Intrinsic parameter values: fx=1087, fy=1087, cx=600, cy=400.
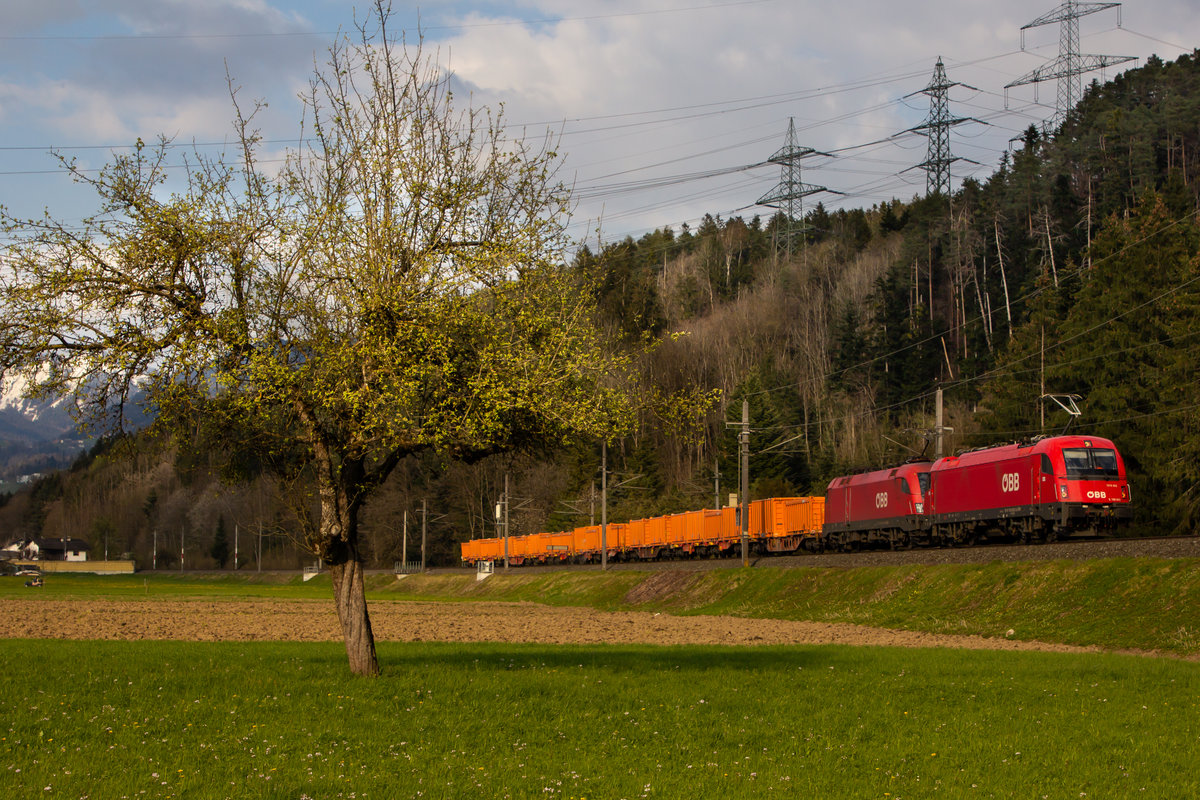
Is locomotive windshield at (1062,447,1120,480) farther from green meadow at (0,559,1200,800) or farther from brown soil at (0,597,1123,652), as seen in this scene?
green meadow at (0,559,1200,800)

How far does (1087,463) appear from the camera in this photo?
1411 inches

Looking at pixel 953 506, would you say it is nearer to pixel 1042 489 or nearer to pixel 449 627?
pixel 1042 489

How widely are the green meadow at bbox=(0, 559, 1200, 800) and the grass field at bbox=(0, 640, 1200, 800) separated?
5 centimetres

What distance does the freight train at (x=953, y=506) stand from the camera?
1410 inches

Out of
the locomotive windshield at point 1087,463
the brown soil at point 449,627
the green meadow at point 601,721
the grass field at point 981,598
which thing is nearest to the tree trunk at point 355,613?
the green meadow at point 601,721

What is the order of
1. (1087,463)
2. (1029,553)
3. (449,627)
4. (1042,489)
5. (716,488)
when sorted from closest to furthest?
1. (1029,553)
2. (1087,463)
3. (1042,489)
4. (449,627)
5. (716,488)

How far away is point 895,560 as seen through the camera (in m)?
40.1

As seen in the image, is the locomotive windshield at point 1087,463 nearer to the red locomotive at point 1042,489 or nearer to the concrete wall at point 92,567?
the red locomotive at point 1042,489

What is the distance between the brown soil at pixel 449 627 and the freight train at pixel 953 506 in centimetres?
787

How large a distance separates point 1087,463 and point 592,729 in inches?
1082

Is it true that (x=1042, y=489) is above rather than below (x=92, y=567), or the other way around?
above

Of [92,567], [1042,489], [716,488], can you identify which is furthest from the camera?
[92,567]

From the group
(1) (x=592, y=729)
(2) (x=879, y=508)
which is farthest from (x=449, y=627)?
(1) (x=592, y=729)

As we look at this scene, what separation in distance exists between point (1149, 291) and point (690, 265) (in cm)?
9237
